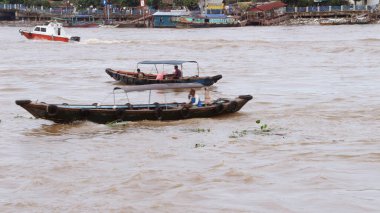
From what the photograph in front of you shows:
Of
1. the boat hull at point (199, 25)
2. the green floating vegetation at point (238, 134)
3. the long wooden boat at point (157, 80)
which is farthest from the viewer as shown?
the boat hull at point (199, 25)

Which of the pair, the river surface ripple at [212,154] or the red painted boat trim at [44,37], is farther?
the red painted boat trim at [44,37]

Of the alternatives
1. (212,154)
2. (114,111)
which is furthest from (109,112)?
(212,154)

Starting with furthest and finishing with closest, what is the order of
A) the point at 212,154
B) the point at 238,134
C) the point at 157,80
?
the point at 157,80
the point at 238,134
the point at 212,154

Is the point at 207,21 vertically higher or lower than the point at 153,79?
higher

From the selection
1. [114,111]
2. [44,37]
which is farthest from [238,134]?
[44,37]

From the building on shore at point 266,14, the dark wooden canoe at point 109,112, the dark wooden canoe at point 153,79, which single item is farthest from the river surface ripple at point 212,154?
the building on shore at point 266,14

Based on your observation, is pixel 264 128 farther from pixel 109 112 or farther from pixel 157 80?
pixel 157 80

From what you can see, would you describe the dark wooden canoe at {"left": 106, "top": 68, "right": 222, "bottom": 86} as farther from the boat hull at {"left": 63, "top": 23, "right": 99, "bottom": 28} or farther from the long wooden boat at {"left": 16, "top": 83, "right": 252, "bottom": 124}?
the boat hull at {"left": 63, "top": 23, "right": 99, "bottom": 28}

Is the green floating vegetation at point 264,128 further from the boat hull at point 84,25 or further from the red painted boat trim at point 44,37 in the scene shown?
the boat hull at point 84,25

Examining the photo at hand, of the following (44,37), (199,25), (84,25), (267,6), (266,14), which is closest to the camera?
(44,37)

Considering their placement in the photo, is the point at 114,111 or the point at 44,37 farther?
the point at 44,37

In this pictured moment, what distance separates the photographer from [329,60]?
39344mm

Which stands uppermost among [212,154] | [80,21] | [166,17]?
[166,17]

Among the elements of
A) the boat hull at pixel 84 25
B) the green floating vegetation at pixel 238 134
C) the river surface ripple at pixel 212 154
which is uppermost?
Answer: the boat hull at pixel 84 25
